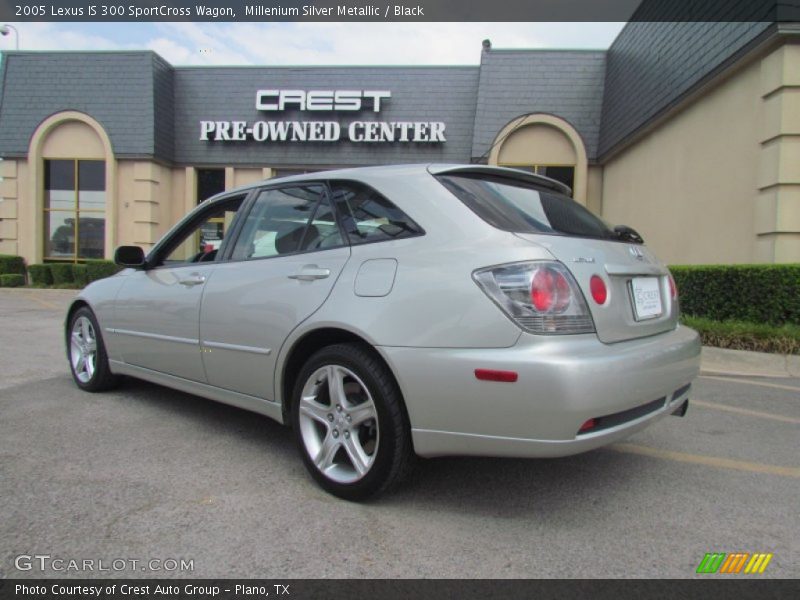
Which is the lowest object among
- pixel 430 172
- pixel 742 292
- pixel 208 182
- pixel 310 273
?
pixel 742 292

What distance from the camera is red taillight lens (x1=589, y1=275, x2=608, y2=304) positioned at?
2.40m

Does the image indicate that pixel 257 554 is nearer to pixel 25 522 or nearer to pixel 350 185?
pixel 25 522

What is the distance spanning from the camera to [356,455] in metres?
2.64

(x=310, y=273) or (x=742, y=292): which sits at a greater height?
(x=310, y=273)

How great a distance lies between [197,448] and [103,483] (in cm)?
62

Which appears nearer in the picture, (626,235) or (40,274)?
(626,235)

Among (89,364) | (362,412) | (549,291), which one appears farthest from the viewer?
(89,364)

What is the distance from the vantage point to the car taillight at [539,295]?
2256 mm

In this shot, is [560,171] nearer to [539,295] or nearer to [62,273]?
[539,295]

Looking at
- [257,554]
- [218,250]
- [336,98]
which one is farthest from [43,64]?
[257,554]

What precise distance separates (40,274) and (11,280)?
685 mm

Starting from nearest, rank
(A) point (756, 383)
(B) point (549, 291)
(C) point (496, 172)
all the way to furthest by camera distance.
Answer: (B) point (549, 291) → (C) point (496, 172) → (A) point (756, 383)

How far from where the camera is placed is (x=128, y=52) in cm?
1466

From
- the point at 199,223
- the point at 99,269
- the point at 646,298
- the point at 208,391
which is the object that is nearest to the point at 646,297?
the point at 646,298
